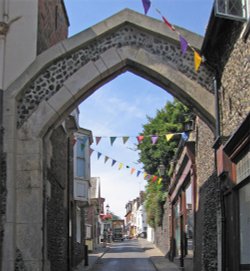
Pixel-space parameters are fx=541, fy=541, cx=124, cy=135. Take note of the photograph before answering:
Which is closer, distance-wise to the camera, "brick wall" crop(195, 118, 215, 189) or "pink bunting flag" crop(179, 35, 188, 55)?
"pink bunting flag" crop(179, 35, 188, 55)

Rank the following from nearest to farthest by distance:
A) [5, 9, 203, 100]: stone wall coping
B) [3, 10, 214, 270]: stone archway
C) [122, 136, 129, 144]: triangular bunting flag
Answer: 1. [3, 10, 214, 270]: stone archway
2. [5, 9, 203, 100]: stone wall coping
3. [122, 136, 129, 144]: triangular bunting flag

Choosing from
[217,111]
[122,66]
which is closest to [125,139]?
[122,66]

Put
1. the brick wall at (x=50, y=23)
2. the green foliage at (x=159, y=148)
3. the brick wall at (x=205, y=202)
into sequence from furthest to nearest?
the green foliage at (x=159, y=148), the brick wall at (x=50, y=23), the brick wall at (x=205, y=202)

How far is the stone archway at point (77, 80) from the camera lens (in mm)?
12422

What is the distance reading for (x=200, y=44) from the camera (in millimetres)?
12438

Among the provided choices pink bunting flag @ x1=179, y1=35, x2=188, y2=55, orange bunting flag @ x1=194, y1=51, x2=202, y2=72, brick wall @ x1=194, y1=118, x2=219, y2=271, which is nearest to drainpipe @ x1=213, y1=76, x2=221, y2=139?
orange bunting flag @ x1=194, y1=51, x2=202, y2=72

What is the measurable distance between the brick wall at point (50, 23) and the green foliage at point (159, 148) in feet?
48.6

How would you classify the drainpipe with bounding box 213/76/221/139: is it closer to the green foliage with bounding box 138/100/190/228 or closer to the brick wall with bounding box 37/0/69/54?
the brick wall with bounding box 37/0/69/54

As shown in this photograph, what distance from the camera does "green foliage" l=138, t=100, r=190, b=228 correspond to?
3338 cm

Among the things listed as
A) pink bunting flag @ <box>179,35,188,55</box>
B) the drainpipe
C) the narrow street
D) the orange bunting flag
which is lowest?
the narrow street

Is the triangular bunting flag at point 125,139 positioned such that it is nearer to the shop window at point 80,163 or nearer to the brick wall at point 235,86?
the brick wall at point 235,86

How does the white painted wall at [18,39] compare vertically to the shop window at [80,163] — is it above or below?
above

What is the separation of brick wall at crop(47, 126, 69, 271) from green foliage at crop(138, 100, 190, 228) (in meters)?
14.2

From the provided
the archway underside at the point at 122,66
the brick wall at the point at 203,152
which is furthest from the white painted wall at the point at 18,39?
the brick wall at the point at 203,152
